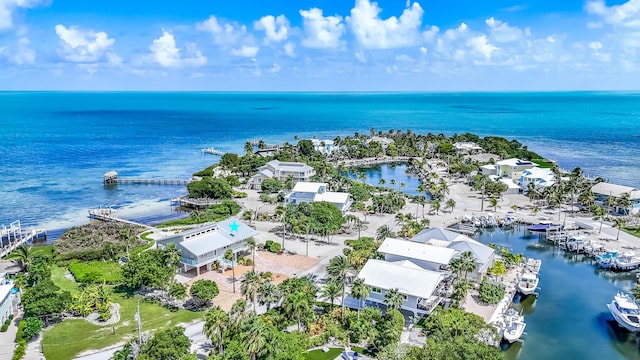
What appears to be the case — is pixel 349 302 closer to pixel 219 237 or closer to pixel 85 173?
pixel 219 237

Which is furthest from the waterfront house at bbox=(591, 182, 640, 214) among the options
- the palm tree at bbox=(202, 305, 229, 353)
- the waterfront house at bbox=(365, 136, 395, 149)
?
the waterfront house at bbox=(365, 136, 395, 149)

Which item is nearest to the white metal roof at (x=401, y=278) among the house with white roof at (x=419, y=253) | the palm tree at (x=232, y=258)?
the house with white roof at (x=419, y=253)

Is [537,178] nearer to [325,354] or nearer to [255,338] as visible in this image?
[325,354]

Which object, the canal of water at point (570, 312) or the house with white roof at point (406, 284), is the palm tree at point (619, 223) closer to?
the canal of water at point (570, 312)

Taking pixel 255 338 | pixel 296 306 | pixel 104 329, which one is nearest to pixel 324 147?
pixel 104 329

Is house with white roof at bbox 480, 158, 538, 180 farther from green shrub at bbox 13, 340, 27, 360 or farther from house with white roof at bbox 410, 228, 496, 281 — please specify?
green shrub at bbox 13, 340, 27, 360
